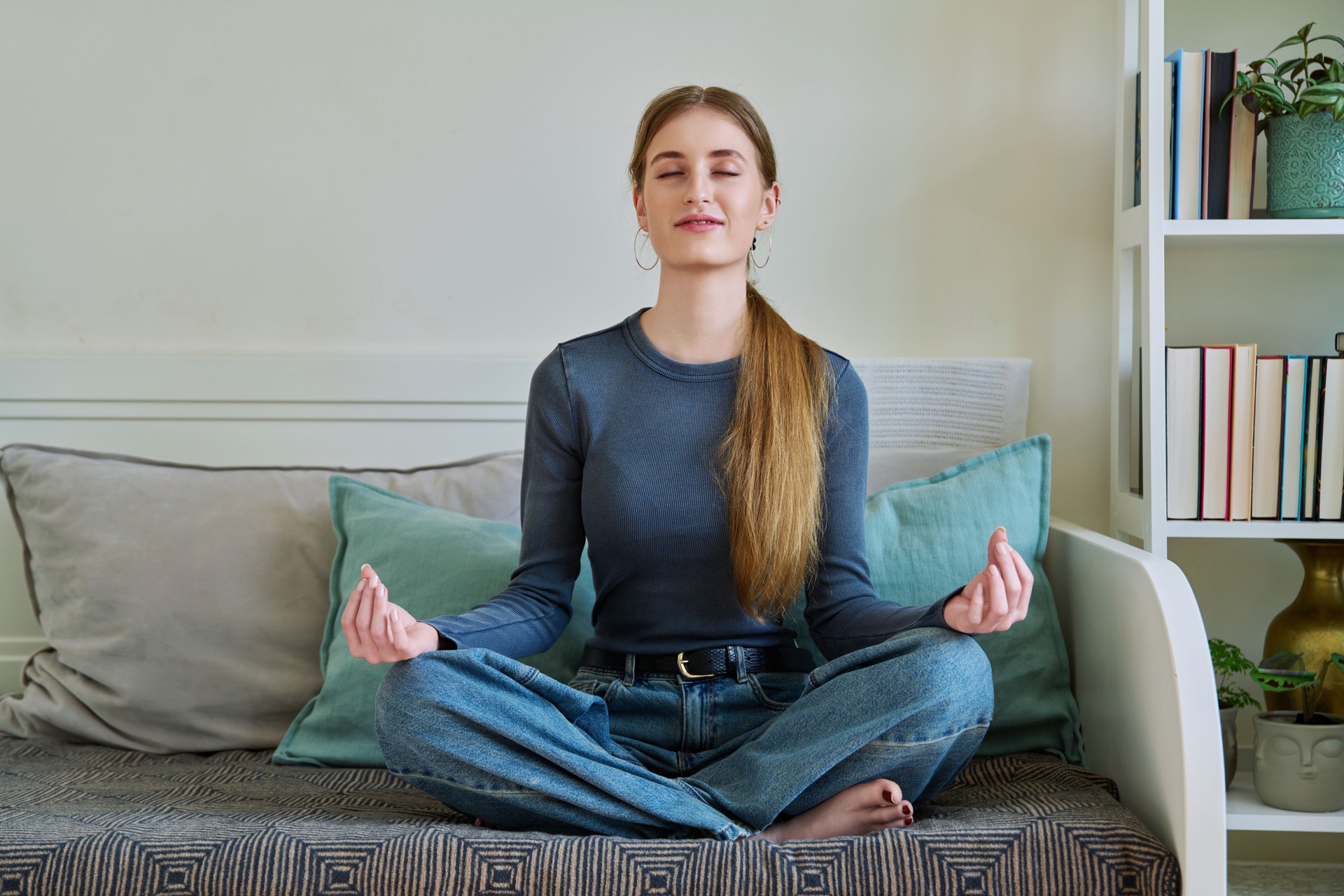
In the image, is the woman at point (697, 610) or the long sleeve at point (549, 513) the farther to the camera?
the long sleeve at point (549, 513)

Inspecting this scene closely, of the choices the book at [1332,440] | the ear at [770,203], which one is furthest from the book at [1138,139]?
the ear at [770,203]

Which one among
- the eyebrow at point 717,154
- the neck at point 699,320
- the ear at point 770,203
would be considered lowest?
the neck at point 699,320

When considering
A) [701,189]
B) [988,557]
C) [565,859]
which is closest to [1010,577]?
[988,557]

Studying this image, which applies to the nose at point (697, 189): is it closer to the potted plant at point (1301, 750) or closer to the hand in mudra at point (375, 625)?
the hand in mudra at point (375, 625)

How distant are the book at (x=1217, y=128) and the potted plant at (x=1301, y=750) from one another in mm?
624

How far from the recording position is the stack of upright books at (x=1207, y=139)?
1430mm

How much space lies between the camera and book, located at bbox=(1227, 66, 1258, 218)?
1440 mm

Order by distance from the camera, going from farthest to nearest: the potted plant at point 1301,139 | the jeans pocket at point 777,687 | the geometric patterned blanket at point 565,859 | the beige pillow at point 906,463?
the beige pillow at point 906,463
the potted plant at point 1301,139
the jeans pocket at point 777,687
the geometric patterned blanket at point 565,859

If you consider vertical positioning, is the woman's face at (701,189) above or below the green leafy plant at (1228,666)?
above

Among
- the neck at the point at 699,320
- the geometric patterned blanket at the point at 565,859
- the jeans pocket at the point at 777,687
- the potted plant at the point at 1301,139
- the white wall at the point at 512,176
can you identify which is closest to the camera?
the geometric patterned blanket at the point at 565,859

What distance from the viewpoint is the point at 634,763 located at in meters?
1.06

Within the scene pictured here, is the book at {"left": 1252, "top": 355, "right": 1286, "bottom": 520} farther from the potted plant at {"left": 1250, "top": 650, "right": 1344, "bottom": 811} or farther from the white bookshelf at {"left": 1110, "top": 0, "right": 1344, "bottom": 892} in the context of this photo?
the potted plant at {"left": 1250, "top": 650, "right": 1344, "bottom": 811}

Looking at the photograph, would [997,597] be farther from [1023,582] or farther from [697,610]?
[697,610]

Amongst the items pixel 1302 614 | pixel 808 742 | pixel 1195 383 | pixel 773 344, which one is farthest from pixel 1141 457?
pixel 808 742
